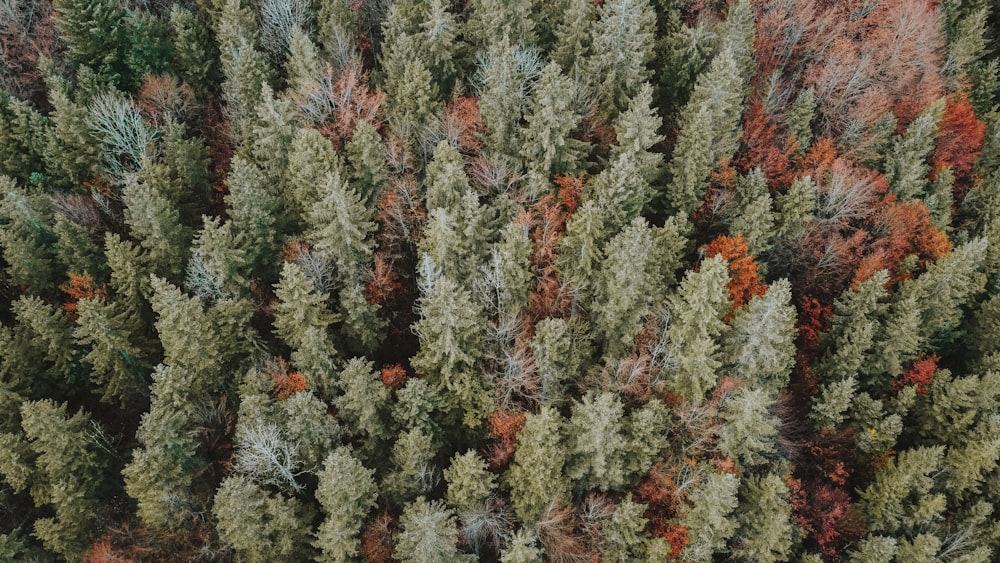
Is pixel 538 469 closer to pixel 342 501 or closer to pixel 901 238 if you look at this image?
pixel 342 501

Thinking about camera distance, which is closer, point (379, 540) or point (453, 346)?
point (379, 540)

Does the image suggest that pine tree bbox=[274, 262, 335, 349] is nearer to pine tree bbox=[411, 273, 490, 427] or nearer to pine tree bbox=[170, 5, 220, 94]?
pine tree bbox=[411, 273, 490, 427]

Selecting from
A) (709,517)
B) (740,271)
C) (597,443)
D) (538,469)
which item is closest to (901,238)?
(740,271)

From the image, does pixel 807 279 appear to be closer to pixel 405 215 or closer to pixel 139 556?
pixel 405 215

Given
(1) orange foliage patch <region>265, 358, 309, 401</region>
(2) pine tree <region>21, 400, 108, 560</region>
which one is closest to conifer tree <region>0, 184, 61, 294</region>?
(2) pine tree <region>21, 400, 108, 560</region>

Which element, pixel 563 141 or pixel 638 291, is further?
pixel 563 141

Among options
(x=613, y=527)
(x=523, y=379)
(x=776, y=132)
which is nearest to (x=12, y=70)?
(x=523, y=379)

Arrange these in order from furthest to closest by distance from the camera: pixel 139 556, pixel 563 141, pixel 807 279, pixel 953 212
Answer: pixel 953 212
pixel 807 279
pixel 563 141
pixel 139 556
